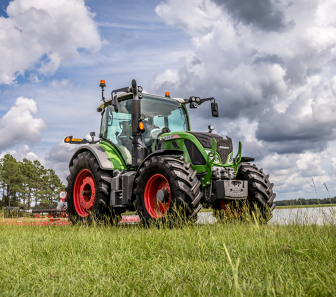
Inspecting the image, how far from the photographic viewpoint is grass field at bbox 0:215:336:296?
2.21 m

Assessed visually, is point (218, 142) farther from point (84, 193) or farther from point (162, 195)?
point (84, 193)

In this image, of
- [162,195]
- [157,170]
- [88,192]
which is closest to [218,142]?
[157,170]

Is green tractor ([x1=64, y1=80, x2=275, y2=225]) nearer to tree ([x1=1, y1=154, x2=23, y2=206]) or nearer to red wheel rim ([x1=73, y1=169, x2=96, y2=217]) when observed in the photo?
red wheel rim ([x1=73, y1=169, x2=96, y2=217])

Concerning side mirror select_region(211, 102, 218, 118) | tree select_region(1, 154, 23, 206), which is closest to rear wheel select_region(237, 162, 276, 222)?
side mirror select_region(211, 102, 218, 118)

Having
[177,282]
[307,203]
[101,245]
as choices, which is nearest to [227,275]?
[177,282]

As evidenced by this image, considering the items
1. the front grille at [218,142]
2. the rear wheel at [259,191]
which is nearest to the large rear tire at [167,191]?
the front grille at [218,142]

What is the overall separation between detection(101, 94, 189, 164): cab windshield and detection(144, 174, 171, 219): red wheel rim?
1.17 m

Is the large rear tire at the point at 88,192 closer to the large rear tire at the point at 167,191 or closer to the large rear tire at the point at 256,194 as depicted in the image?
the large rear tire at the point at 167,191

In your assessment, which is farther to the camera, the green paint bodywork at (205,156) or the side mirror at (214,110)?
the side mirror at (214,110)

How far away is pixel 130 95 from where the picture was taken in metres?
7.80

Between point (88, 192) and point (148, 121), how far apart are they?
224 centimetres

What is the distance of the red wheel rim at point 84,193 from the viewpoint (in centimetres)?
791

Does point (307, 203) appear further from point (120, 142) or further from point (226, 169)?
point (120, 142)

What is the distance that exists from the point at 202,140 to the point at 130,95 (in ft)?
7.31
